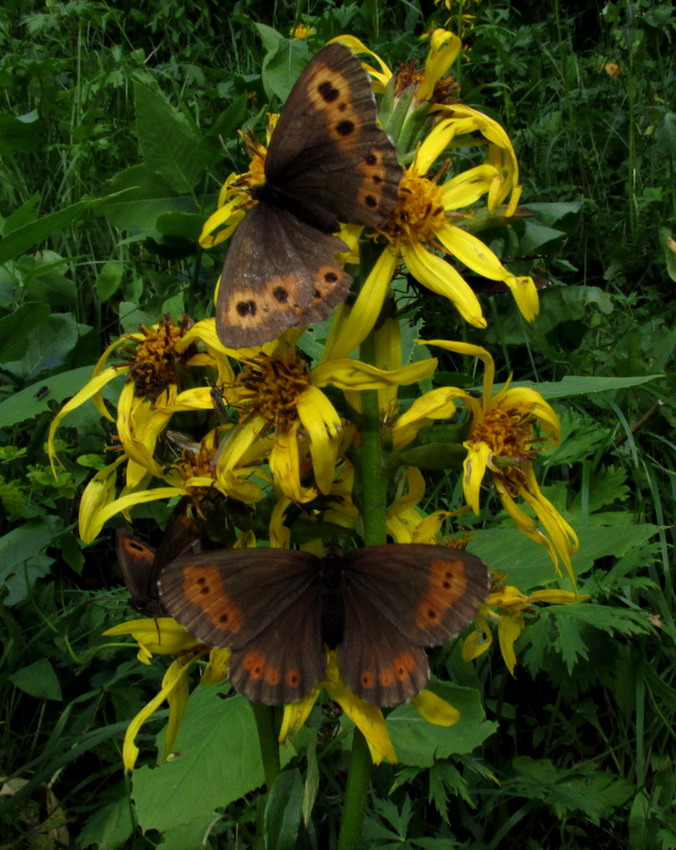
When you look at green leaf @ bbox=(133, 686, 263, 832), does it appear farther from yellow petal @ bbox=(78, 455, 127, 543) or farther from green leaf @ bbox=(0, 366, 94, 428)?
green leaf @ bbox=(0, 366, 94, 428)

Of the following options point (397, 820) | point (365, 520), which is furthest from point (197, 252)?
point (397, 820)

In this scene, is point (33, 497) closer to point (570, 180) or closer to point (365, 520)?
point (365, 520)

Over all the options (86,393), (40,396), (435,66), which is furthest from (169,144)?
(435,66)

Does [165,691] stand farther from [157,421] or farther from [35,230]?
[35,230]

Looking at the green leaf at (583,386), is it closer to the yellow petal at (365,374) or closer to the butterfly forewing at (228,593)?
the yellow petal at (365,374)

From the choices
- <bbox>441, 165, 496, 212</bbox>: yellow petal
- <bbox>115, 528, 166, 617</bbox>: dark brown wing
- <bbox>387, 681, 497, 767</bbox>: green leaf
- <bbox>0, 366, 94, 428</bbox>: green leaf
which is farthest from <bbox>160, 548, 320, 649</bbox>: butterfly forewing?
<bbox>0, 366, 94, 428</bbox>: green leaf

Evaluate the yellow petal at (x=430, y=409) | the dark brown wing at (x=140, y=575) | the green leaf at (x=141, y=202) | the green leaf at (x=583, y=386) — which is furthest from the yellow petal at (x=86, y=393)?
the green leaf at (x=141, y=202)
